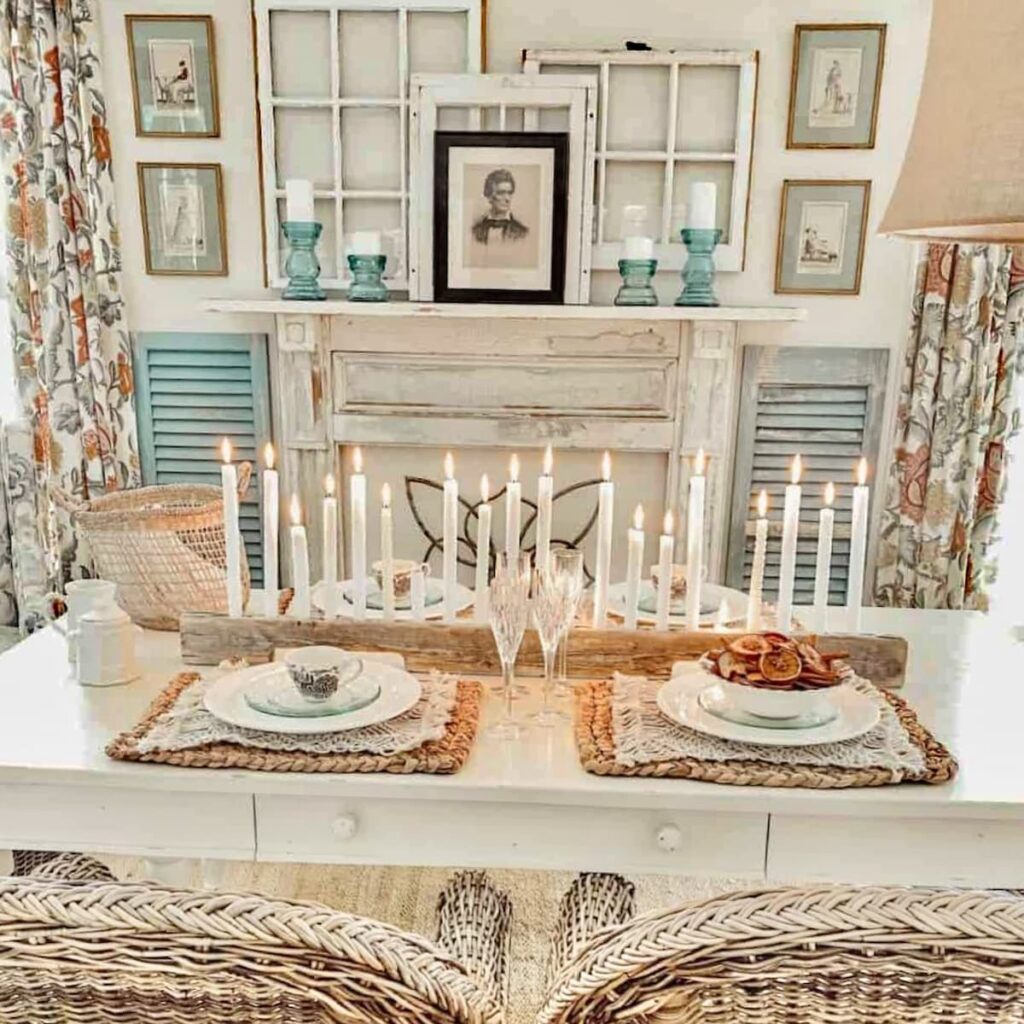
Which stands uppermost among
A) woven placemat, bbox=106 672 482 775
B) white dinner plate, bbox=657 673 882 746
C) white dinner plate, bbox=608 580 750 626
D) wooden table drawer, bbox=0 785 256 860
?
white dinner plate, bbox=608 580 750 626

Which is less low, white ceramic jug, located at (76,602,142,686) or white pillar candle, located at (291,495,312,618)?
white pillar candle, located at (291,495,312,618)

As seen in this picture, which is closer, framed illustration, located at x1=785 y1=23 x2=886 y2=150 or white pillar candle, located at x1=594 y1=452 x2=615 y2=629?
white pillar candle, located at x1=594 y1=452 x2=615 y2=629

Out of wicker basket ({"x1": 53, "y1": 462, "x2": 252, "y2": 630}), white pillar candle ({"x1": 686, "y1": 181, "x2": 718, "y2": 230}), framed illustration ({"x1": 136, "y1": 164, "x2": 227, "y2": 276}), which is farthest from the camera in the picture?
framed illustration ({"x1": 136, "y1": 164, "x2": 227, "y2": 276})

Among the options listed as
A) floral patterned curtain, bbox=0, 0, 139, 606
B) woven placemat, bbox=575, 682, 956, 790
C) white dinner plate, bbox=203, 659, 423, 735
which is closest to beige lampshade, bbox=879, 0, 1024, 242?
woven placemat, bbox=575, 682, 956, 790

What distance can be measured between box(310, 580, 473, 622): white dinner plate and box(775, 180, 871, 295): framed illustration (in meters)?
1.91

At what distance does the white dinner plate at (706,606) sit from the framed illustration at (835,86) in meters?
1.86

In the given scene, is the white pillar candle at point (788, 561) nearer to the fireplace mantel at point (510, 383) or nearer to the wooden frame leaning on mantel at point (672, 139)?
the fireplace mantel at point (510, 383)

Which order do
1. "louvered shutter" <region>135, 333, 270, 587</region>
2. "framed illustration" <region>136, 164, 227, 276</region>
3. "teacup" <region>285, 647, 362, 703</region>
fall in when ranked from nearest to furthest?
"teacup" <region>285, 647, 362, 703</region>, "framed illustration" <region>136, 164, 227, 276</region>, "louvered shutter" <region>135, 333, 270, 587</region>

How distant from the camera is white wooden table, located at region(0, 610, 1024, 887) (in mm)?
1135

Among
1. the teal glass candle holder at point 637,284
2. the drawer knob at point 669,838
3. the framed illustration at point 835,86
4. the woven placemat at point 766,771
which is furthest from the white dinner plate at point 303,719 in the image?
the framed illustration at point 835,86

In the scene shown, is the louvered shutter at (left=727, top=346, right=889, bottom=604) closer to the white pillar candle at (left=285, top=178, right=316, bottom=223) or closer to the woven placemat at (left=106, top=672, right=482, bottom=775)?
the white pillar candle at (left=285, top=178, right=316, bottom=223)

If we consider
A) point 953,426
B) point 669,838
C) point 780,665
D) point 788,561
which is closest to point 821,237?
point 953,426

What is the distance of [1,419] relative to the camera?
3.30 m

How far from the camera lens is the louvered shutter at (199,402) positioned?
127 inches
